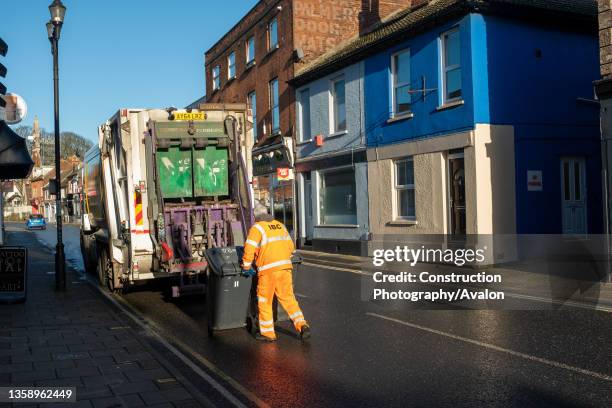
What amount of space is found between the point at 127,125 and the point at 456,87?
8.72 m

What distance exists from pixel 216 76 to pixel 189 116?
880 inches

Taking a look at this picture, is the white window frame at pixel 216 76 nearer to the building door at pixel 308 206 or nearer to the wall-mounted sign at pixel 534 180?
the building door at pixel 308 206

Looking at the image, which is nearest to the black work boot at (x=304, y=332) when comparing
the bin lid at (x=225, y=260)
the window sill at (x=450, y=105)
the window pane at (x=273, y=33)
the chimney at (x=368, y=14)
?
the bin lid at (x=225, y=260)

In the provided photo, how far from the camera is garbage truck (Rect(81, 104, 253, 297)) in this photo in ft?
32.8

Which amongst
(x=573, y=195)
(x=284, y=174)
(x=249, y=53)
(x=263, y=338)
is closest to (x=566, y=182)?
(x=573, y=195)

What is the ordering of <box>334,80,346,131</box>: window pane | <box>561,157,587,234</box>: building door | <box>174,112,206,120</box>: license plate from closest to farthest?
<box>174,112,206,120</box>: license plate, <box>561,157,587,234</box>: building door, <box>334,80,346,131</box>: window pane

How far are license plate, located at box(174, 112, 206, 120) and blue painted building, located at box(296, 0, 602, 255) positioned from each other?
6.99 metres

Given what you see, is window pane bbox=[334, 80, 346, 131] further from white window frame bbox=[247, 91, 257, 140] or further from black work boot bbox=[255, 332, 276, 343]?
black work boot bbox=[255, 332, 276, 343]

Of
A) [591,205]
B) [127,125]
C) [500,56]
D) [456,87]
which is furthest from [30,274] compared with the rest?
[591,205]

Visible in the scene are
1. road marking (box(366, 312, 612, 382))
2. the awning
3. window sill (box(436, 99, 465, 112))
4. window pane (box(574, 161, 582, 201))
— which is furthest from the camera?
window pane (box(574, 161, 582, 201))

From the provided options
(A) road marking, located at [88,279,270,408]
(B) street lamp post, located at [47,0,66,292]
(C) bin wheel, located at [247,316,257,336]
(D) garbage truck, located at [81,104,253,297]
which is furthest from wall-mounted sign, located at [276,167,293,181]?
(C) bin wheel, located at [247,316,257,336]

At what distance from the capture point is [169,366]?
6.18 metres

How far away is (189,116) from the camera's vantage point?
10.5 metres

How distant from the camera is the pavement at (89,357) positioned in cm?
527
